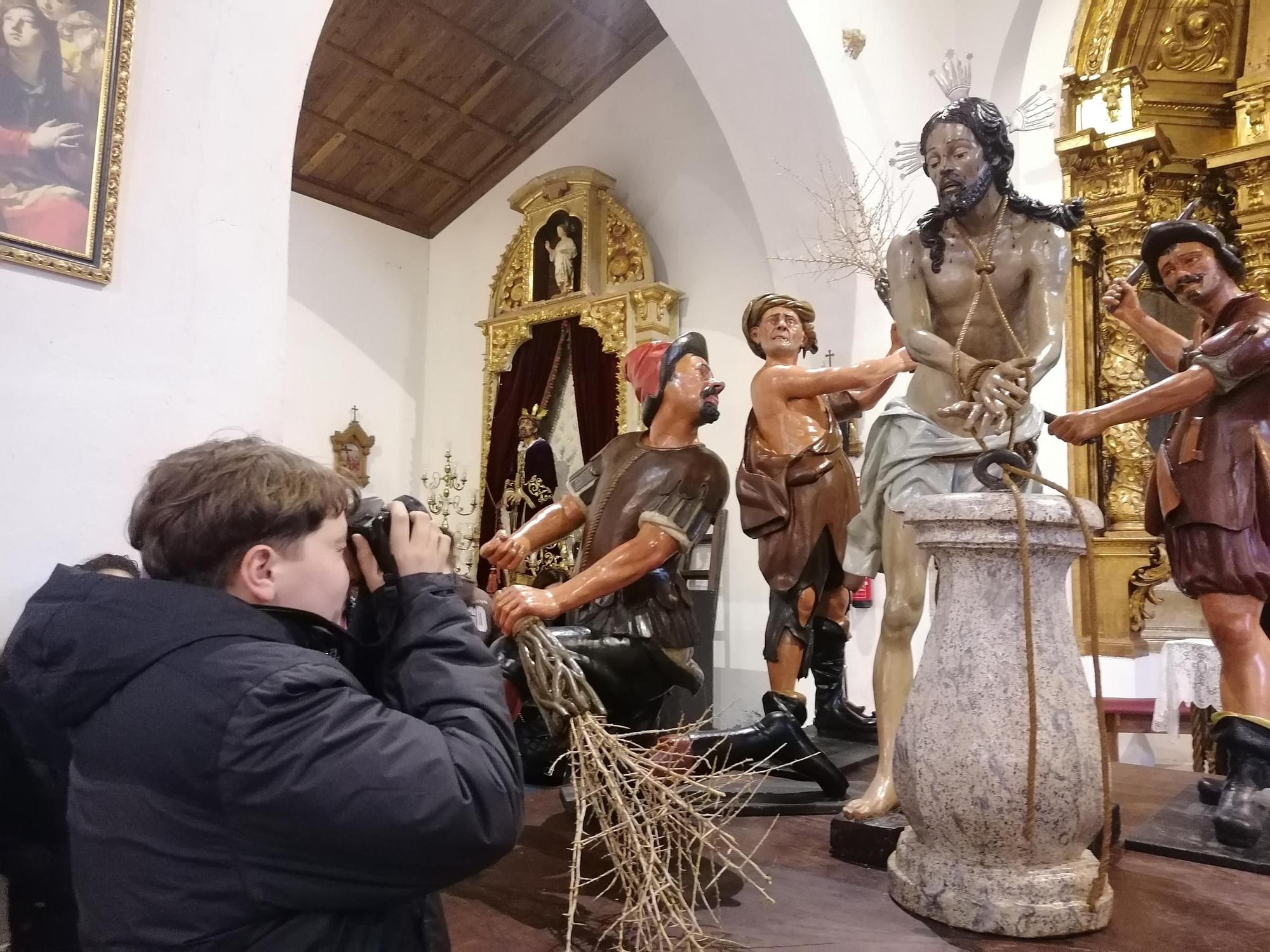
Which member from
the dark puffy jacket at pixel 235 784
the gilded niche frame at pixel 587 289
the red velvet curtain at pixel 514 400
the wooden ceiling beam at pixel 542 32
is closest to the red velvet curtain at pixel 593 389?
the gilded niche frame at pixel 587 289

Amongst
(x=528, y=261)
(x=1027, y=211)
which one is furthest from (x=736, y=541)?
(x=1027, y=211)

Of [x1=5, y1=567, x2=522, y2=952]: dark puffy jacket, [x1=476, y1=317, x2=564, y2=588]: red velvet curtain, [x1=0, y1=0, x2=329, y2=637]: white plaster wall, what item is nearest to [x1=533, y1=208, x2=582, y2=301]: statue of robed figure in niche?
[x1=476, y1=317, x2=564, y2=588]: red velvet curtain

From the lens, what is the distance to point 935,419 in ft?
7.41

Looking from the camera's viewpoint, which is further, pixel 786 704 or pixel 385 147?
pixel 385 147

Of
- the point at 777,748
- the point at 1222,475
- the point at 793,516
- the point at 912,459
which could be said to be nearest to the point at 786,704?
the point at 777,748

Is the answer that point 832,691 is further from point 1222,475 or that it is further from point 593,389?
point 593,389

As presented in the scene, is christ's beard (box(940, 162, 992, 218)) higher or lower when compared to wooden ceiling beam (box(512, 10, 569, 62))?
lower

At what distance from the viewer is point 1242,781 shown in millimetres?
2219

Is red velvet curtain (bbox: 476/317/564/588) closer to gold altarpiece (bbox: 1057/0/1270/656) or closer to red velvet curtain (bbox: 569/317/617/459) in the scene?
red velvet curtain (bbox: 569/317/617/459)

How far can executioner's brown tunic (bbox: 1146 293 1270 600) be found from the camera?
2.32 metres

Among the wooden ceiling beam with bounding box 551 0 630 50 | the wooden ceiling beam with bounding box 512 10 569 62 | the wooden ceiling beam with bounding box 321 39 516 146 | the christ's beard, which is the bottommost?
the christ's beard

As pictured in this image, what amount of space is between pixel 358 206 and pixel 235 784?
759cm

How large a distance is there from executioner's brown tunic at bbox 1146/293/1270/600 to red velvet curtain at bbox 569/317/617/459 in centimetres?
482

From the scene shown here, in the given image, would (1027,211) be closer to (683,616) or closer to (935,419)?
(935,419)
